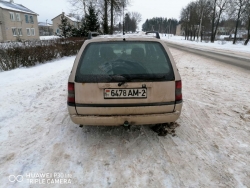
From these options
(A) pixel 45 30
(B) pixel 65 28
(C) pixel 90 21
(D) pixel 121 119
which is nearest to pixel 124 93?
(D) pixel 121 119

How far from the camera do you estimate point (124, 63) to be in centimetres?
288

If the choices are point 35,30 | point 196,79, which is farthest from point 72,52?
point 35,30

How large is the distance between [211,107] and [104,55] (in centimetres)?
318

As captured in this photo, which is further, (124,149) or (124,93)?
(124,149)

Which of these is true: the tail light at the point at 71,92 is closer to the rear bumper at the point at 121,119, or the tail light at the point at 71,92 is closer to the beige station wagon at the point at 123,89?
the beige station wagon at the point at 123,89

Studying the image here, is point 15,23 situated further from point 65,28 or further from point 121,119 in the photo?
point 121,119

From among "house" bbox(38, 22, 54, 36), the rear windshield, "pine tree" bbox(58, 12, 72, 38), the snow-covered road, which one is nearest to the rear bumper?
the snow-covered road

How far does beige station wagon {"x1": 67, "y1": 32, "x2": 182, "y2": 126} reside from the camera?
9.02 feet

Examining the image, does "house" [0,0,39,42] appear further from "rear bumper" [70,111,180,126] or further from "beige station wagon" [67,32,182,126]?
"rear bumper" [70,111,180,126]

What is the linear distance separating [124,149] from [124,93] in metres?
0.93

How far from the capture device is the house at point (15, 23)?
3762 centimetres

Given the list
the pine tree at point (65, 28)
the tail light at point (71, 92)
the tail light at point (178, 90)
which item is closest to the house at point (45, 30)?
the pine tree at point (65, 28)

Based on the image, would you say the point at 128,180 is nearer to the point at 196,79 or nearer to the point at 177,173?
the point at 177,173

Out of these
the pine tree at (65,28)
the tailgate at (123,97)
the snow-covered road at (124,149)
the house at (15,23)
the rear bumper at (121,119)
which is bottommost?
the snow-covered road at (124,149)
